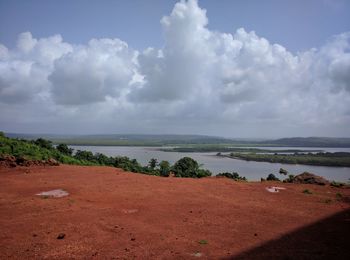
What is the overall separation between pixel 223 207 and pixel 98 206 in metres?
4.70

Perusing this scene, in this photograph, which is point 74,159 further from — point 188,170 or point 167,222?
point 167,222

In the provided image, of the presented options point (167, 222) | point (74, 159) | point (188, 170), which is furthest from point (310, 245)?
point (74, 159)

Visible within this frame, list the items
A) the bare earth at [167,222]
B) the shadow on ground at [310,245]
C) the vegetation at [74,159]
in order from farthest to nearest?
Answer: the vegetation at [74,159] → the bare earth at [167,222] → the shadow on ground at [310,245]

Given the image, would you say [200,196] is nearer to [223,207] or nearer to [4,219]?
[223,207]

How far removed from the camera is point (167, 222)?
387 inches

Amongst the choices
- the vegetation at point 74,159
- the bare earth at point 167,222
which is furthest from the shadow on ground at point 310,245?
the vegetation at point 74,159

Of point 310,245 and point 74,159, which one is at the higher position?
point 74,159

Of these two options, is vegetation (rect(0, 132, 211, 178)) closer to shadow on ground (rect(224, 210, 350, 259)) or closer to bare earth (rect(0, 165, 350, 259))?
bare earth (rect(0, 165, 350, 259))

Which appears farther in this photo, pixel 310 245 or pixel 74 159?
pixel 74 159

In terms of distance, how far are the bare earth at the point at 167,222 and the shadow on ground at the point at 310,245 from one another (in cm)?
2

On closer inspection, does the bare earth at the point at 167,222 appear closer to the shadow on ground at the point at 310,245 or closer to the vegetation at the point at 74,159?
the shadow on ground at the point at 310,245

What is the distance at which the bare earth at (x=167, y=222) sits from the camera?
7355mm

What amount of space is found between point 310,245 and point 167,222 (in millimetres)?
4083

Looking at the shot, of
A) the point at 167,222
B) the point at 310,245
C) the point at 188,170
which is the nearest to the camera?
the point at 310,245
